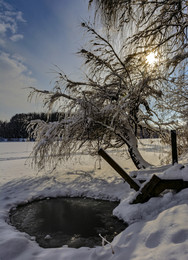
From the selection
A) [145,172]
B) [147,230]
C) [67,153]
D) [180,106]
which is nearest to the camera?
[147,230]

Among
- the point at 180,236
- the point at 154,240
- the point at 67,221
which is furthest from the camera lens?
the point at 67,221

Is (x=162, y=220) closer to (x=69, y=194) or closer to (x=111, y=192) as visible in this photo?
(x=111, y=192)

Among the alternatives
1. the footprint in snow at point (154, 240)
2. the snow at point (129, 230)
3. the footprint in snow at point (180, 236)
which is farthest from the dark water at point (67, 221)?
the footprint in snow at point (180, 236)

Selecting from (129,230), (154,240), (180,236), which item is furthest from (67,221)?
(180,236)

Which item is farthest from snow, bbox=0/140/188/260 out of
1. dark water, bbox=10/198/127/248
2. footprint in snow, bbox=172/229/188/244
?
dark water, bbox=10/198/127/248

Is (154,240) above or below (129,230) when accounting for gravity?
above

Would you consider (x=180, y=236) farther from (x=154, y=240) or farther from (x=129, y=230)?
(x=129, y=230)

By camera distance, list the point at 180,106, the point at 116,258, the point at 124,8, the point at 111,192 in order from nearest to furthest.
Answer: the point at 116,258 < the point at 124,8 < the point at 180,106 < the point at 111,192

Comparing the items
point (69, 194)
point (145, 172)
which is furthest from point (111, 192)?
point (145, 172)

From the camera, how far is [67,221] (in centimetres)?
392

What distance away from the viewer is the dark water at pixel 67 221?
3162mm

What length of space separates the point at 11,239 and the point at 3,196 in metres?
2.88

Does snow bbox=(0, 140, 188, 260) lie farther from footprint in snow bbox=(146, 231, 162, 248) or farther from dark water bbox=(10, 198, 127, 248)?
dark water bbox=(10, 198, 127, 248)

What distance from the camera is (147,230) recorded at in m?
2.39
